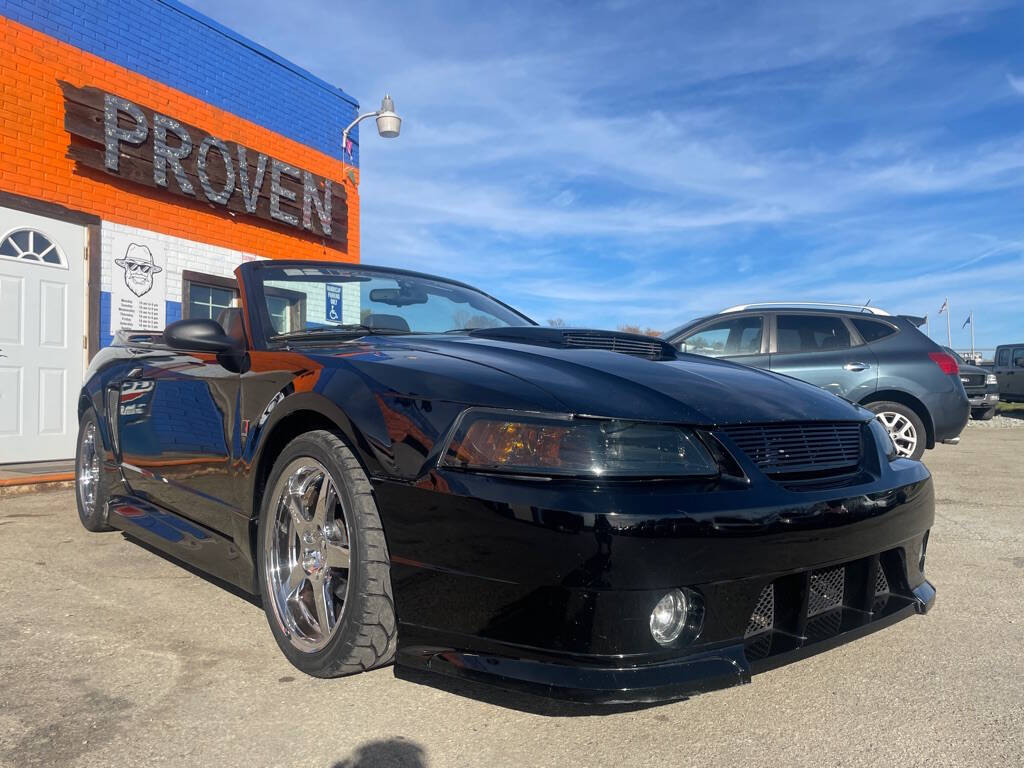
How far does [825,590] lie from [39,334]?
8057mm

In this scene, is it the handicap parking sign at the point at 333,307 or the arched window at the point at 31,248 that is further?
the arched window at the point at 31,248

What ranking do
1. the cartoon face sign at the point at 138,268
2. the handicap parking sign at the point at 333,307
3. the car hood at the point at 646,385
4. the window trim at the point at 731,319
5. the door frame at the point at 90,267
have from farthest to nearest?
1. the cartoon face sign at the point at 138,268
2. the door frame at the point at 90,267
3. the window trim at the point at 731,319
4. the handicap parking sign at the point at 333,307
5. the car hood at the point at 646,385

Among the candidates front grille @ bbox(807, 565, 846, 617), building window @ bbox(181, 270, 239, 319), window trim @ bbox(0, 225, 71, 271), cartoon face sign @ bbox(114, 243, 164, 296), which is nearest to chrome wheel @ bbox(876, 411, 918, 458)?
front grille @ bbox(807, 565, 846, 617)

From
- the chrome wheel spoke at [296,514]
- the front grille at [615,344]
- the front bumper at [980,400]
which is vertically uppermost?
the front grille at [615,344]

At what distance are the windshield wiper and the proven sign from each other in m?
6.61

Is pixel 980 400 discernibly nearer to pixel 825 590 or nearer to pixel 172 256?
pixel 825 590

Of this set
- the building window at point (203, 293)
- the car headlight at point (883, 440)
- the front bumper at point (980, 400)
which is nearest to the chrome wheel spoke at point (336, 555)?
the car headlight at point (883, 440)

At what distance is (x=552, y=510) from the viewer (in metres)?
1.77

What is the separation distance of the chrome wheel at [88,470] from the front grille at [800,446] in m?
3.71

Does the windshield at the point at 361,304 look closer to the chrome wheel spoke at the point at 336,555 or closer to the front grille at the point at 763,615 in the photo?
the chrome wheel spoke at the point at 336,555

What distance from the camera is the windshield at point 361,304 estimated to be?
123 inches

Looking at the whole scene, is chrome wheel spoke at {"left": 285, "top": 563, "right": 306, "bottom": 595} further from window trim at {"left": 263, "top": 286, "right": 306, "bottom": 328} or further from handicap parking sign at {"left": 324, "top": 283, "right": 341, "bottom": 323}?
handicap parking sign at {"left": 324, "top": 283, "right": 341, "bottom": 323}

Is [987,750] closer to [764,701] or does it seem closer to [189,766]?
[764,701]

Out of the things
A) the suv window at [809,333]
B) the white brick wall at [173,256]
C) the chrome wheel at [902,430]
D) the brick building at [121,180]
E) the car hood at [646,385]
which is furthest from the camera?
the white brick wall at [173,256]
